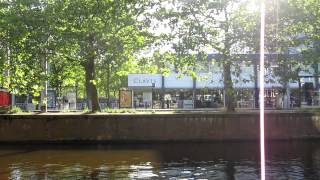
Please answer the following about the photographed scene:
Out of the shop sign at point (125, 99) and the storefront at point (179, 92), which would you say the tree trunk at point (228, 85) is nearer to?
the shop sign at point (125, 99)

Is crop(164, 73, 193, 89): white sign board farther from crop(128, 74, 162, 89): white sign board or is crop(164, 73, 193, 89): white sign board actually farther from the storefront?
crop(128, 74, 162, 89): white sign board

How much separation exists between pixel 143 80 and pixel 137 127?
119ft

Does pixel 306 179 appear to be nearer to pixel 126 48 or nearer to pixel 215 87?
pixel 126 48

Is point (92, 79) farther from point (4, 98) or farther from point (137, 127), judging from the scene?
point (4, 98)

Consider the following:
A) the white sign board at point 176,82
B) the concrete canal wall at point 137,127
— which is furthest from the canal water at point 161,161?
the white sign board at point 176,82

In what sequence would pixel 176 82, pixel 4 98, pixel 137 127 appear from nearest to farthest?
pixel 137 127 → pixel 4 98 → pixel 176 82

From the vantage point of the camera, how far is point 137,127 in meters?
33.2

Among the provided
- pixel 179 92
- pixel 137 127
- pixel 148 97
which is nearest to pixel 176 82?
pixel 179 92

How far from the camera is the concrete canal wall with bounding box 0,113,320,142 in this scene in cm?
3319

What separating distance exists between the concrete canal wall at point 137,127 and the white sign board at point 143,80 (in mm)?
35456

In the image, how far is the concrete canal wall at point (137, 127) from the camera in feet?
109

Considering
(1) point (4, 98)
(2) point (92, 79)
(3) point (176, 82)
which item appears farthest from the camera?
(3) point (176, 82)

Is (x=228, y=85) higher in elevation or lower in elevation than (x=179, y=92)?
lower

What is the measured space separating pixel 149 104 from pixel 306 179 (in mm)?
42401
